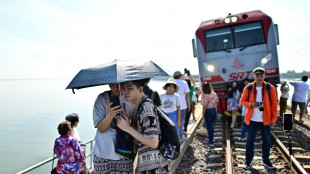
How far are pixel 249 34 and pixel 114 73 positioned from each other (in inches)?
290

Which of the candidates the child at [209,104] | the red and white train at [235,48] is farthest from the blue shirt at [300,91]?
the child at [209,104]

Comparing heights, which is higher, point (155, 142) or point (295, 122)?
point (155, 142)

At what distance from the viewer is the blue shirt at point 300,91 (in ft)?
25.0

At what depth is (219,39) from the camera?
8.13 meters

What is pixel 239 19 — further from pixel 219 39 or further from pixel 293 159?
pixel 293 159

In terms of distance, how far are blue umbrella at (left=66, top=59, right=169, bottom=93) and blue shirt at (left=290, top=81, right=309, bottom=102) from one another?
755cm

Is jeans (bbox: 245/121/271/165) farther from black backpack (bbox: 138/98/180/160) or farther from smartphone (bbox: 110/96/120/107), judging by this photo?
smartphone (bbox: 110/96/120/107)

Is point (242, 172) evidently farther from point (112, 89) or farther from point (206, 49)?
point (206, 49)

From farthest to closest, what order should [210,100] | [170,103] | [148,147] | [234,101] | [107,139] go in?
[234,101]
[210,100]
[170,103]
[107,139]
[148,147]

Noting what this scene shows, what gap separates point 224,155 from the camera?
17.1ft

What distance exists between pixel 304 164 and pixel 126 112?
4.47 metres

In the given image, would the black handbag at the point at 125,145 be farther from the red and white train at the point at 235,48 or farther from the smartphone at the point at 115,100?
the red and white train at the point at 235,48

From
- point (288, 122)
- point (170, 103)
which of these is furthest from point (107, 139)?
point (288, 122)

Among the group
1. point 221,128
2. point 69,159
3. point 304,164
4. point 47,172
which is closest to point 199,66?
point 221,128
